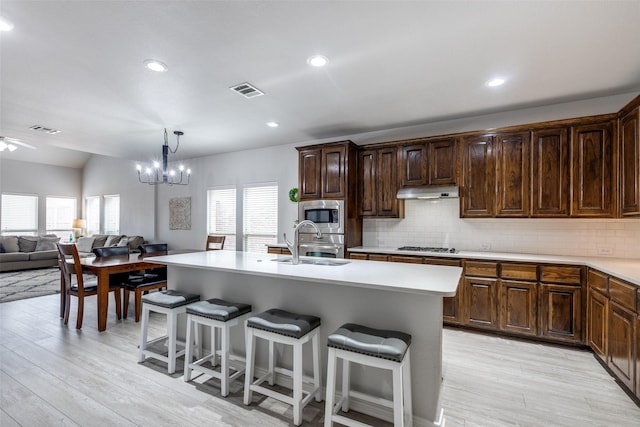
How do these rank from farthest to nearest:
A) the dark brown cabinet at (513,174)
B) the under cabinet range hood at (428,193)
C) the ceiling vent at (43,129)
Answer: the ceiling vent at (43,129) < the under cabinet range hood at (428,193) < the dark brown cabinet at (513,174)

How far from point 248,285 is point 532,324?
306 cm

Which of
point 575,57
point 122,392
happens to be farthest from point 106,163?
point 575,57

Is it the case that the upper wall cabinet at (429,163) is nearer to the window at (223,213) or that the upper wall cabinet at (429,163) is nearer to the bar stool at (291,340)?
the bar stool at (291,340)

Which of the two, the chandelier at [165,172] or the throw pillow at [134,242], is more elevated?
the chandelier at [165,172]

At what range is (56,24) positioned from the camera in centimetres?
213

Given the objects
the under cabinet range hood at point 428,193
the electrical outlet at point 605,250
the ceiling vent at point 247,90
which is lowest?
the electrical outlet at point 605,250

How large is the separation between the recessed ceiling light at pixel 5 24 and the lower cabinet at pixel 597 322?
517cm


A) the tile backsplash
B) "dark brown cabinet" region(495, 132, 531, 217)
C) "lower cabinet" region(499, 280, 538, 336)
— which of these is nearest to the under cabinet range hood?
the tile backsplash

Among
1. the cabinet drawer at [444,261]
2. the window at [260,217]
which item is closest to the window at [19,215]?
the window at [260,217]

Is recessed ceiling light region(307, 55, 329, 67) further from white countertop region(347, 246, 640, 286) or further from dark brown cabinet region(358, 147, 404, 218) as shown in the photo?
white countertop region(347, 246, 640, 286)

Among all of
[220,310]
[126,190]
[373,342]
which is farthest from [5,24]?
[126,190]

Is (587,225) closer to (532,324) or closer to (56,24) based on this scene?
(532,324)

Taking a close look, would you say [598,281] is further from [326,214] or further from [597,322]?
[326,214]

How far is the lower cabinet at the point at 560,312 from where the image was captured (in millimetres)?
3055
